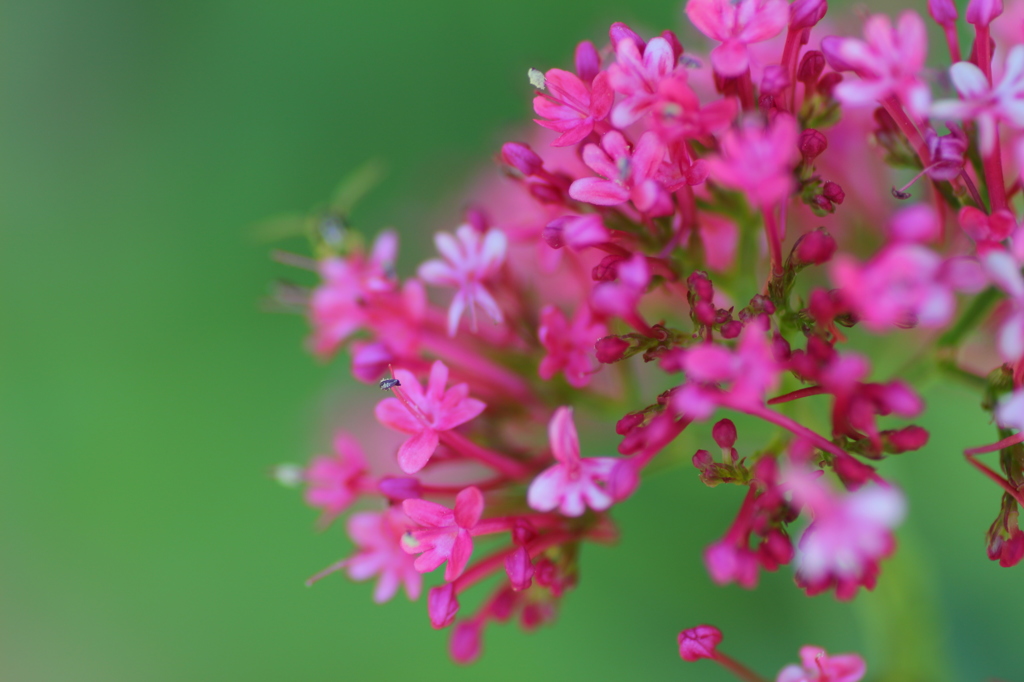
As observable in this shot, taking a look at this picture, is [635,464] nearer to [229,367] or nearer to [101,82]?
[229,367]

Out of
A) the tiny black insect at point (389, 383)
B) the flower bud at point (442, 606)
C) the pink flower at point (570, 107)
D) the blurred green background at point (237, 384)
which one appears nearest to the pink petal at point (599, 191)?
the pink flower at point (570, 107)

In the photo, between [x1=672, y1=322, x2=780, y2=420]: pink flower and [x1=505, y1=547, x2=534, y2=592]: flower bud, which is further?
[x1=505, y1=547, x2=534, y2=592]: flower bud

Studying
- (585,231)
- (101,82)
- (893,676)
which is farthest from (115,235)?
(893,676)

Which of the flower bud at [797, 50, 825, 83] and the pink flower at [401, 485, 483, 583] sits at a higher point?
the flower bud at [797, 50, 825, 83]

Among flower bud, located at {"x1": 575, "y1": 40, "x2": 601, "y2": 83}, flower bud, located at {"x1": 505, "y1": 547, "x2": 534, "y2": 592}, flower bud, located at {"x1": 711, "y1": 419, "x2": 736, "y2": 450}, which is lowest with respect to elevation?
flower bud, located at {"x1": 505, "y1": 547, "x2": 534, "y2": 592}

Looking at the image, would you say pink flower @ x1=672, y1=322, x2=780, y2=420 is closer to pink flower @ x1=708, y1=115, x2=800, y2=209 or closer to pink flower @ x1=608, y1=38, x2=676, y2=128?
pink flower @ x1=708, y1=115, x2=800, y2=209

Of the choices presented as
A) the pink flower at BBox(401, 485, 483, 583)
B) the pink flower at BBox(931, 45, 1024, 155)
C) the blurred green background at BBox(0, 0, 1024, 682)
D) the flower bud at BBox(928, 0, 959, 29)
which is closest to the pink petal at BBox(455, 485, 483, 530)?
the pink flower at BBox(401, 485, 483, 583)
